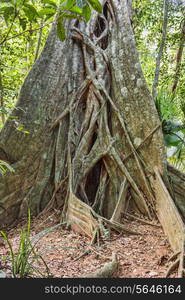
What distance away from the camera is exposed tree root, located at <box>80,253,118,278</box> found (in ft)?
5.51

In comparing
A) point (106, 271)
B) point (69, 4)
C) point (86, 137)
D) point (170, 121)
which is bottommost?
point (106, 271)

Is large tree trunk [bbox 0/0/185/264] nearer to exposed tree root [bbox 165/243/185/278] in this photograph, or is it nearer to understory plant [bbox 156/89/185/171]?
understory plant [bbox 156/89/185/171]

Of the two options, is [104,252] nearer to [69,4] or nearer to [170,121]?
[69,4]

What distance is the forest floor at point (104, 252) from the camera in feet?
6.26

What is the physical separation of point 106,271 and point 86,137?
1916 mm

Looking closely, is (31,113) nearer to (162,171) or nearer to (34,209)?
(34,209)

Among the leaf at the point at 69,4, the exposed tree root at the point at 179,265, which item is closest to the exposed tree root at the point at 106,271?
the exposed tree root at the point at 179,265

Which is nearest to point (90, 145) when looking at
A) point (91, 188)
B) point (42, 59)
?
point (91, 188)

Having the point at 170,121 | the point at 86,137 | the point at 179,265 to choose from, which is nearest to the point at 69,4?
the point at 179,265

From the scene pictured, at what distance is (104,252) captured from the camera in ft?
7.20

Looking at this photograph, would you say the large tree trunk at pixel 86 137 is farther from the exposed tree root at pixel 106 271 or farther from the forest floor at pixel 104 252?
the exposed tree root at pixel 106 271

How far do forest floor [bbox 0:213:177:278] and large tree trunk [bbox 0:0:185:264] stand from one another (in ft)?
0.77

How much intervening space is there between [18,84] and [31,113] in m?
2.30

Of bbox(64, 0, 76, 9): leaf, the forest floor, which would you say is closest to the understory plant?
the forest floor
